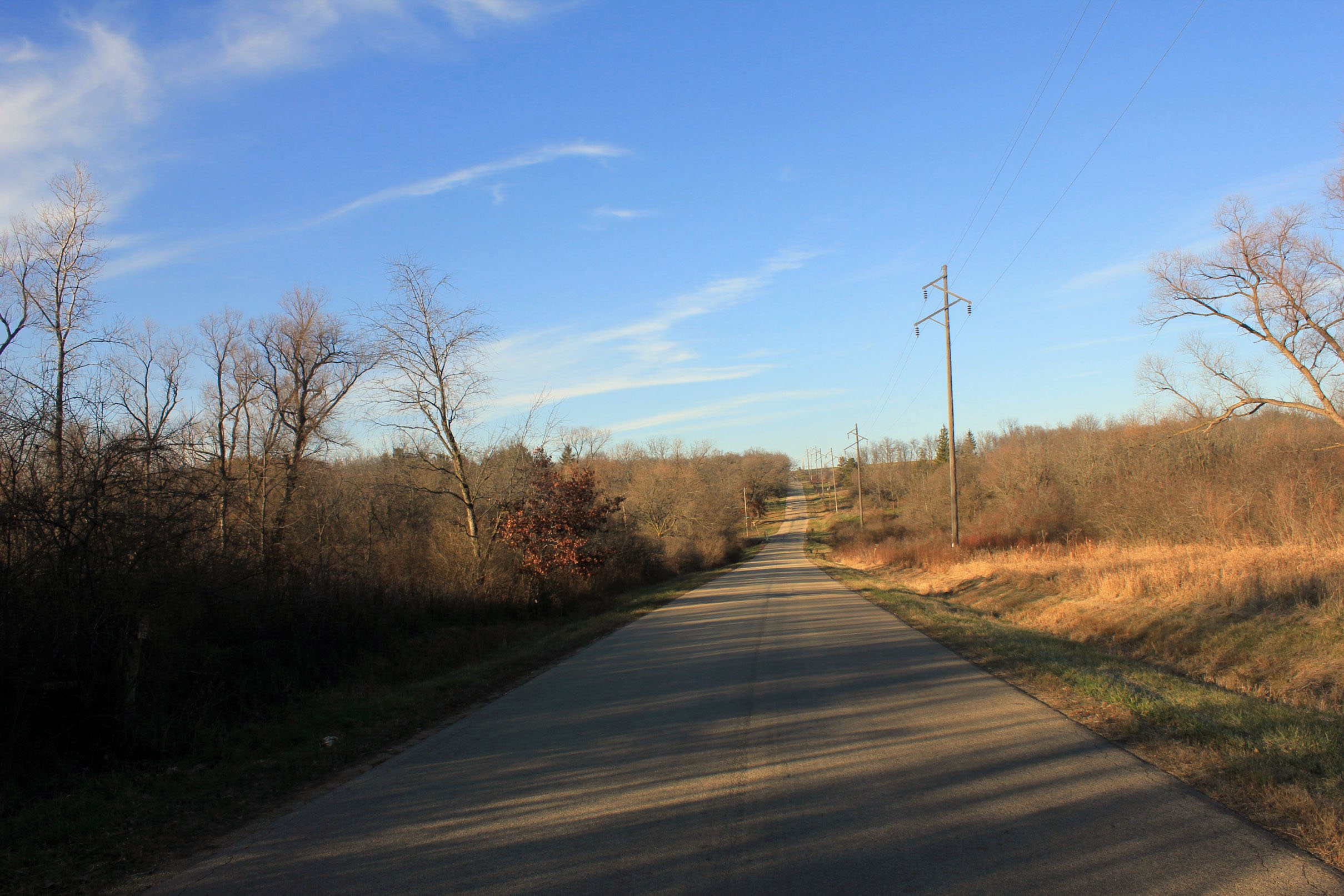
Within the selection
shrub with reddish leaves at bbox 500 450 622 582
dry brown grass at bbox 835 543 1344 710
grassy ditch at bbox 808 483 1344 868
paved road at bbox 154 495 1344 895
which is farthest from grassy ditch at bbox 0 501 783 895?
shrub with reddish leaves at bbox 500 450 622 582

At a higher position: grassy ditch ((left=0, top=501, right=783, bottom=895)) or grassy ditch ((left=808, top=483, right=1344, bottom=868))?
grassy ditch ((left=808, top=483, right=1344, bottom=868))

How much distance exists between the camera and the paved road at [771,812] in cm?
422

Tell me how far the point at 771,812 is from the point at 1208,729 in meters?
4.38

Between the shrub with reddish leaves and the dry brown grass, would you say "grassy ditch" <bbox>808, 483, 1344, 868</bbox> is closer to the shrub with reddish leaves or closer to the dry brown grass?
the dry brown grass

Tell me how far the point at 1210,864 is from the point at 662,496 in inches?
2500

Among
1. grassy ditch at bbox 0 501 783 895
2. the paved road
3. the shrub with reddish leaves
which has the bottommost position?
grassy ditch at bbox 0 501 783 895

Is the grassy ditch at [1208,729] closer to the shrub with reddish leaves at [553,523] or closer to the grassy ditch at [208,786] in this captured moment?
the grassy ditch at [208,786]

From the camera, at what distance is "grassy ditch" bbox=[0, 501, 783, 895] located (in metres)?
5.16

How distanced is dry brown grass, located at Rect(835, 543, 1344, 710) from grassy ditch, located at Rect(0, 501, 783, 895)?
1037cm

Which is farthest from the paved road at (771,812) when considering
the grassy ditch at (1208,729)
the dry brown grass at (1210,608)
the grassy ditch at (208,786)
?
the dry brown grass at (1210,608)

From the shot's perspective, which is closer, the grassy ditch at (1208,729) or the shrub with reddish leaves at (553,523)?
the grassy ditch at (1208,729)

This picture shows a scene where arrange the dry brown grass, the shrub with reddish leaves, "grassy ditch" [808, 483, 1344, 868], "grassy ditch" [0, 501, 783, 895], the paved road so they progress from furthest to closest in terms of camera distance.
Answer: the shrub with reddish leaves
the dry brown grass
"grassy ditch" [0, 501, 783, 895]
"grassy ditch" [808, 483, 1344, 868]
the paved road

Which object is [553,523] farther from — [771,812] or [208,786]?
[771,812]

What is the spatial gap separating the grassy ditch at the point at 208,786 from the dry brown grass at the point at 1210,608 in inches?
408
